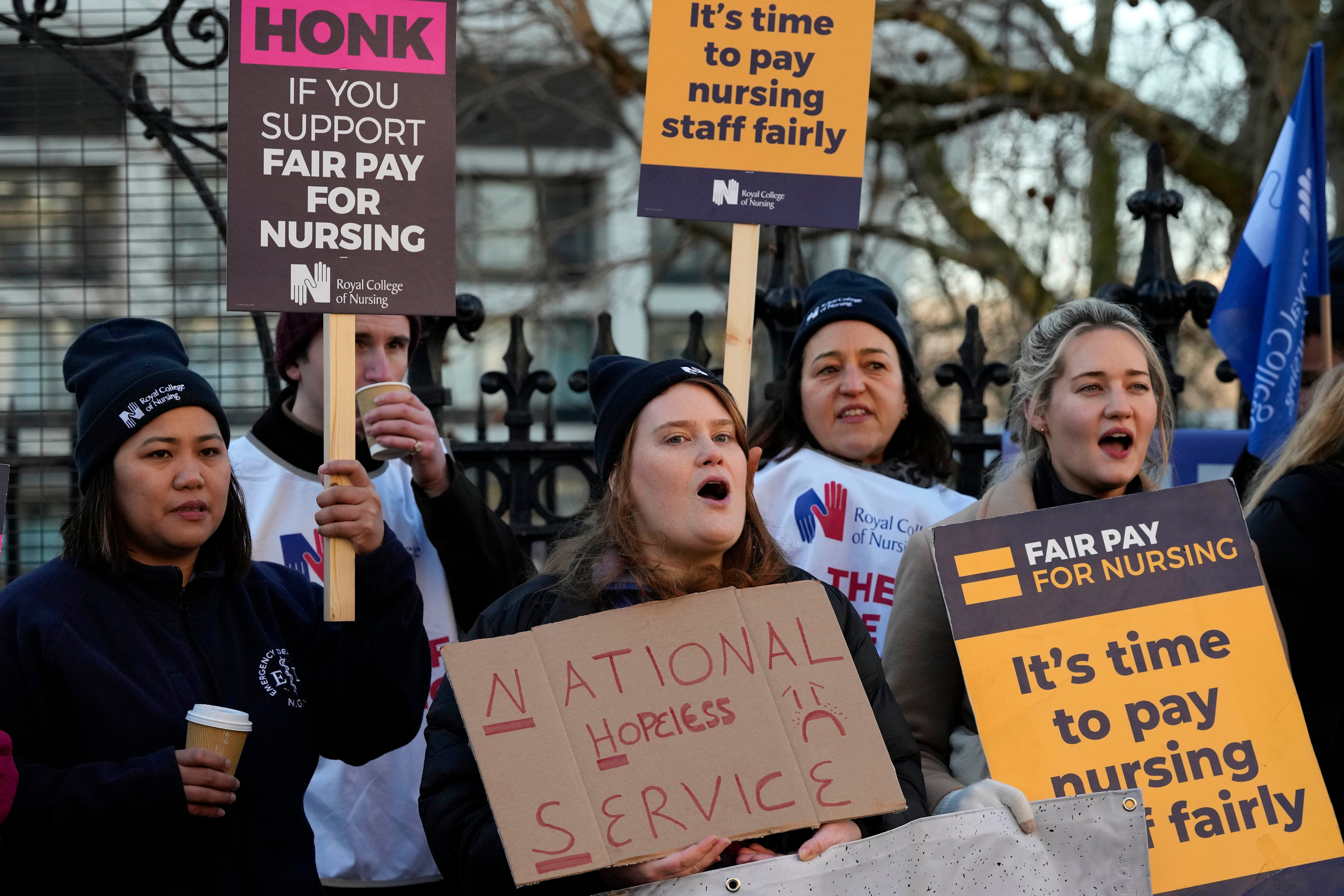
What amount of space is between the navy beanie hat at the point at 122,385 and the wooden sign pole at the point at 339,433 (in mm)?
224

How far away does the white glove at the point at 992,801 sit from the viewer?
2.33m

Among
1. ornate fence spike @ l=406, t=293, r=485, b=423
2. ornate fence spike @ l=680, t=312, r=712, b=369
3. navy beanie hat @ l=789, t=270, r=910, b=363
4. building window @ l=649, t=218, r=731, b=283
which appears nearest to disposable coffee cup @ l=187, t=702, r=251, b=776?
navy beanie hat @ l=789, t=270, r=910, b=363

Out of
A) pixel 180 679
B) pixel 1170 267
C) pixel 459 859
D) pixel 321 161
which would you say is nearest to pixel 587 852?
pixel 459 859

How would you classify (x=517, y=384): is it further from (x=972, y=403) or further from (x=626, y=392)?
(x=626, y=392)

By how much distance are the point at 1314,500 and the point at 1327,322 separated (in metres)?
1.49

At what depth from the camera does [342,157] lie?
2980mm

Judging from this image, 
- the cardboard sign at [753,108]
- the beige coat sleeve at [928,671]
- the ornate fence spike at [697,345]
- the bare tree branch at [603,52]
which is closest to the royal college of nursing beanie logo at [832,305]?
Result: the cardboard sign at [753,108]

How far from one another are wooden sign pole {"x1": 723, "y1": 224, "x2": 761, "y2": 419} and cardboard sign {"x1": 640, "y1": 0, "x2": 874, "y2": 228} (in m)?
0.05

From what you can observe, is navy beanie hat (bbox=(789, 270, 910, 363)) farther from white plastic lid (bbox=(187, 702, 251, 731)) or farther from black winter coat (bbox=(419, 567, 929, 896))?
white plastic lid (bbox=(187, 702, 251, 731))

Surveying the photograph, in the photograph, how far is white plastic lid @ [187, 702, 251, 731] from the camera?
2.46 metres

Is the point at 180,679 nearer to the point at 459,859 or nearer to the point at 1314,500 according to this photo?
the point at 459,859

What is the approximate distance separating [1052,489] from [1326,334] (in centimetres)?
155

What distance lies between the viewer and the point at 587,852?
2.18 m

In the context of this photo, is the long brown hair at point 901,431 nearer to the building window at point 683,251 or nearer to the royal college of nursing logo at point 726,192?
the royal college of nursing logo at point 726,192
